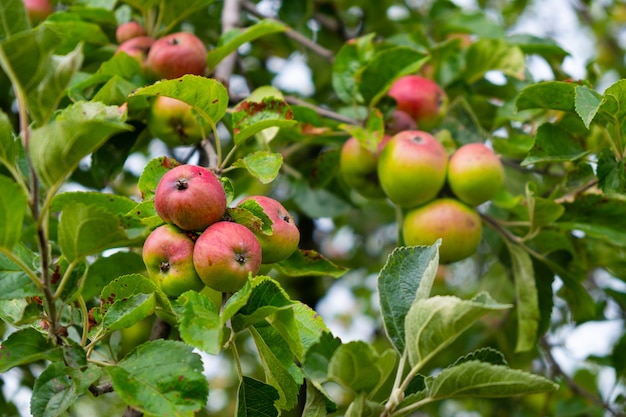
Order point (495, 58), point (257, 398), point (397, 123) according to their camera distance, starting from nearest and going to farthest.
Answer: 1. point (257, 398)
2. point (397, 123)
3. point (495, 58)

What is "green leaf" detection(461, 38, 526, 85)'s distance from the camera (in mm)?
1695

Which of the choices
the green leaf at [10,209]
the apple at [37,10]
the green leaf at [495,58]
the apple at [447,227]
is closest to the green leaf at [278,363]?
the green leaf at [10,209]

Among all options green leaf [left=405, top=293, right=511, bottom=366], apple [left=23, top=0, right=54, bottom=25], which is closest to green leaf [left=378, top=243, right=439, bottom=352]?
green leaf [left=405, top=293, right=511, bottom=366]

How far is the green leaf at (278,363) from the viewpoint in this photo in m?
1.04

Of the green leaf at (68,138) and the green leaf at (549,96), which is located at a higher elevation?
the green leaf at (68,138)

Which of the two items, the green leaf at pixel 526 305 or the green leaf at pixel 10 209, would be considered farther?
the green leaf at pixel 526 305

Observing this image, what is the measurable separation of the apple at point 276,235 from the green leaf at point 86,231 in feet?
0.77

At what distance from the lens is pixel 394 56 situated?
57.4 inches

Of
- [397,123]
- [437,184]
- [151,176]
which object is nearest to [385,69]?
[397,123]

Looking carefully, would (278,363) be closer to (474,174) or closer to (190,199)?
(190,199)

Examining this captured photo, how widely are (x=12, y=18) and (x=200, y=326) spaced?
1.38 feet

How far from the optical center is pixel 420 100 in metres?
1.62

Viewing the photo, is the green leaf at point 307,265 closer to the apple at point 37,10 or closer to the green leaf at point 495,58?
the green leaf at point 495,58

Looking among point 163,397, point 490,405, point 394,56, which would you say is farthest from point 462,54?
point 490,405
